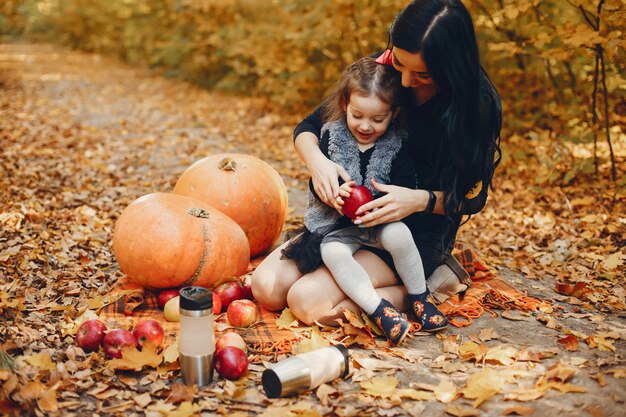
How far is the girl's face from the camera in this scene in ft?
9.75

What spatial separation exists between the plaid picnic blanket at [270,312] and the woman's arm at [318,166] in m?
0.75

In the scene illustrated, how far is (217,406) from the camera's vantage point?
2361 millimetres

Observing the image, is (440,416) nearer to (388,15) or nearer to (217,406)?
(217,406)

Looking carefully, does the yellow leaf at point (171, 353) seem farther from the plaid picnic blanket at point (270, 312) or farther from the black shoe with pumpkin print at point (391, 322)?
the black shoe with pumpkin print at point (391, 322)

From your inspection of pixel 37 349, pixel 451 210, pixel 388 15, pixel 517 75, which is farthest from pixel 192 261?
pixel 517 75

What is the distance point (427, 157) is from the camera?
3.23 meters

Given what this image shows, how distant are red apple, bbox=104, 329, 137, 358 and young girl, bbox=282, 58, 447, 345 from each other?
97 cm

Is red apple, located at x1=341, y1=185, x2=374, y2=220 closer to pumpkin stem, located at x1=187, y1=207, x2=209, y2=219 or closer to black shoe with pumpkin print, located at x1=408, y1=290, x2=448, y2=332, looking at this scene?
black shoe with pumpkin print, located at x1=408, y1=290, x2=448, y2=332

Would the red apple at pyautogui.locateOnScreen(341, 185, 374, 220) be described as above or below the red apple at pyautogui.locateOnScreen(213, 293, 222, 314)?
above

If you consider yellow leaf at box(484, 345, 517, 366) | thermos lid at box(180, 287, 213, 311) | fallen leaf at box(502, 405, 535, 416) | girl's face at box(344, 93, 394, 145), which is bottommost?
yellow leaf at box(484, 345, 517, 366)

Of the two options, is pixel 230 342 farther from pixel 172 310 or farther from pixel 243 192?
pixel 243 192

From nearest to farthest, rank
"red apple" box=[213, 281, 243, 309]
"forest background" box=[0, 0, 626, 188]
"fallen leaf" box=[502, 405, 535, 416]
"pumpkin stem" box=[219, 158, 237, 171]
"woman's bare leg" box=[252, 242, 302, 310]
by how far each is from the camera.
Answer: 1. "fallen leaf" box=[502, 405, 535, 416]
2. "woman's bare leg" box=[252, 242, 302, 310]
3. "red apple" box=[213, 281, 243, 309]
4. "pumpkin stem" box=[219, 158, 237, 171]
5. "forest background" box=[0, 0, 626, 188]

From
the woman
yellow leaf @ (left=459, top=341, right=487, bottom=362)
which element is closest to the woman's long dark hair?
the woman

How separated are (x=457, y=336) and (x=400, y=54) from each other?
1421 millimetres
